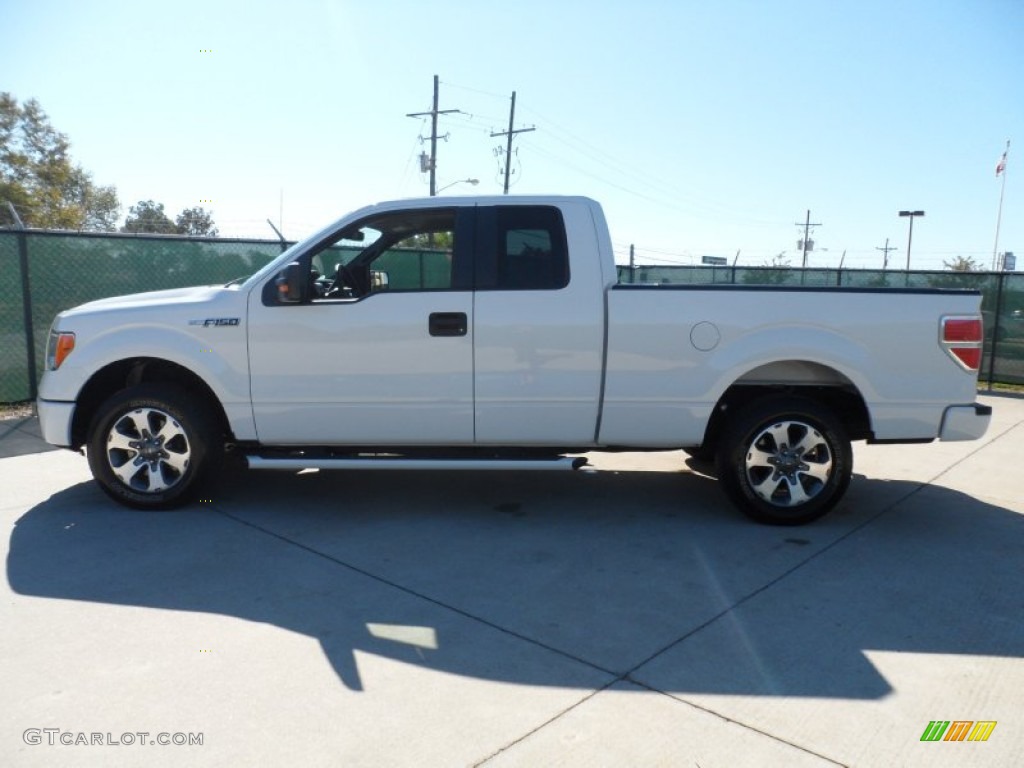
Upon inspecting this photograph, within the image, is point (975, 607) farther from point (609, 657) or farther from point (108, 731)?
point (108, 731)

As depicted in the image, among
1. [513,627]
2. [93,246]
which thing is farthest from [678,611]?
[93,246]

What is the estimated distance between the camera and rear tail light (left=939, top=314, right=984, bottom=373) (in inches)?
183

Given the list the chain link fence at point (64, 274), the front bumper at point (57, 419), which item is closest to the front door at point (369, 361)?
the front bumper at point (57, 419)

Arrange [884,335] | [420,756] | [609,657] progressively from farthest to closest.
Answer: [884,335], [609,657], [420,756]

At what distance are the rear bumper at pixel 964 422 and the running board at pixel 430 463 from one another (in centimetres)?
227

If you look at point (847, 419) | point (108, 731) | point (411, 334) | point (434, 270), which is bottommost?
point (108, 731)

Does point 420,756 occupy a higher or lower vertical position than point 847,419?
lower

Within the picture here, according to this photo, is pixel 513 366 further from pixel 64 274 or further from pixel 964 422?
pixel 64 274

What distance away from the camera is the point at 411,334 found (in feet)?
15.7

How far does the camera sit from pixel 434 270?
493 cm

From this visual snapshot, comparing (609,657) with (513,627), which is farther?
(513,627)

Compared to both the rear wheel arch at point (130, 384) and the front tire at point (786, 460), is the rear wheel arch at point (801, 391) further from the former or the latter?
the rear wheel arch at point (130, 384)

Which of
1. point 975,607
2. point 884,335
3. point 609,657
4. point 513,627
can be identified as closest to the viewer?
point 609,657

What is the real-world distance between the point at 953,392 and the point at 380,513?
12.3ft
